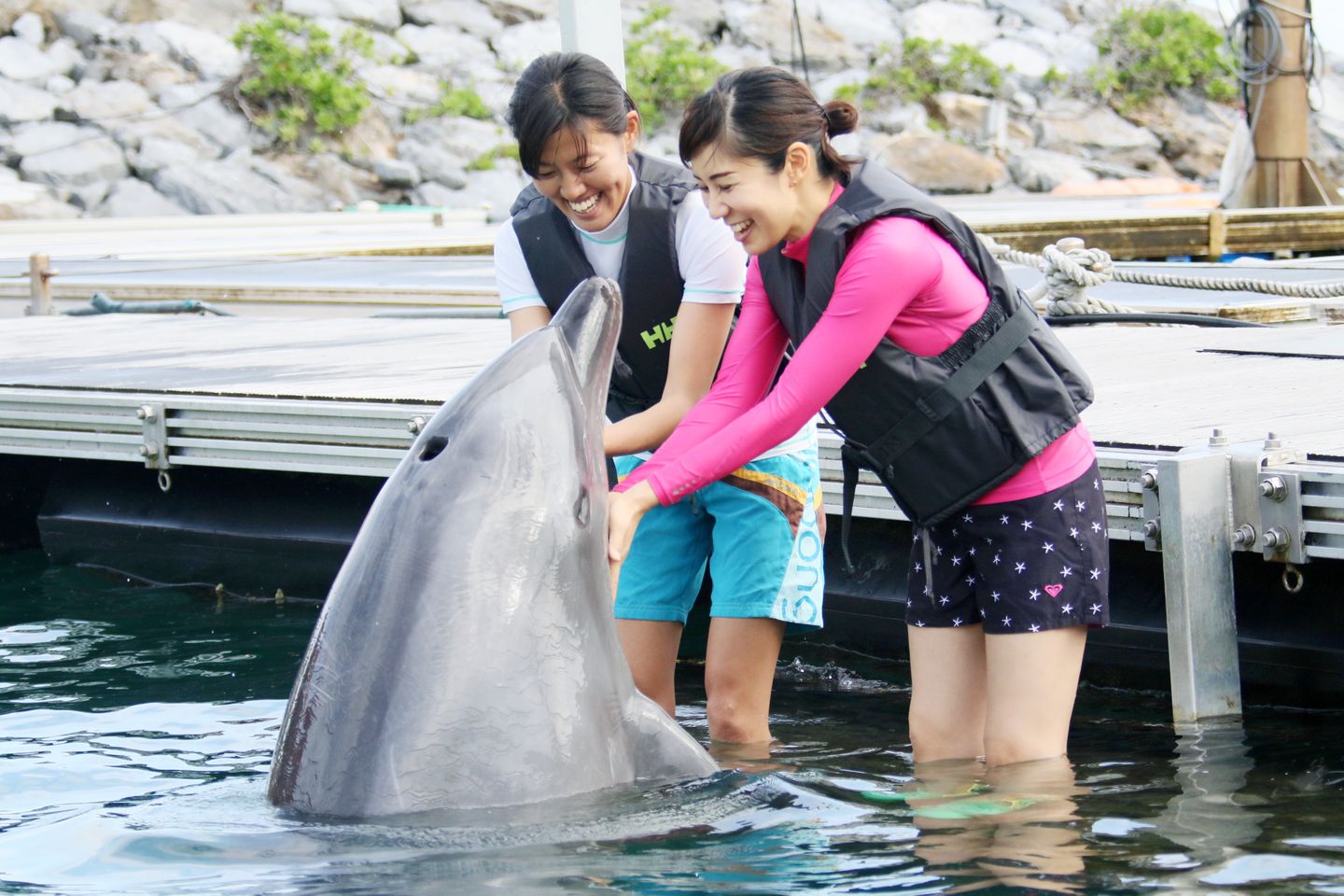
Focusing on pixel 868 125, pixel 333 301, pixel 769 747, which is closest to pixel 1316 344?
pixel 769 747

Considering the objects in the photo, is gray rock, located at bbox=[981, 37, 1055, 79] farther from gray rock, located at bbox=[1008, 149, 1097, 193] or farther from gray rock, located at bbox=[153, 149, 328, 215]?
gray rock, located at bbox=[153, 149, 328, 215]

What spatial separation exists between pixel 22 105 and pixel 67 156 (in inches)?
96.0

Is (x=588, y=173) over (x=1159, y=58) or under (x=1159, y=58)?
under

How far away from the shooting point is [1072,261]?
776 cm

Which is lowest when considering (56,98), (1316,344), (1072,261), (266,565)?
(266,565)

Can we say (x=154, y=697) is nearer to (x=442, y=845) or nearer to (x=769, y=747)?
(x=769, y=747)

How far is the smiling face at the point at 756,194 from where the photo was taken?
3090mm

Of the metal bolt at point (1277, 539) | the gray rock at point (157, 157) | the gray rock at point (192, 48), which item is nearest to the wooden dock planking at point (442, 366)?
the metal bolt at point (1277, 539)

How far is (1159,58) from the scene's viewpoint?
41.4 m

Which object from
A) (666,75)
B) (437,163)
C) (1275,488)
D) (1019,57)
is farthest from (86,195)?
(1275,488)

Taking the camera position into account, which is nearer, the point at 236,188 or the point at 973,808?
the point at 973,808

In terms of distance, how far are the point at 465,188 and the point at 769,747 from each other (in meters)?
30.3

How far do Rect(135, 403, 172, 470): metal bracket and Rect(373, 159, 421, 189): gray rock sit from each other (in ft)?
90.3

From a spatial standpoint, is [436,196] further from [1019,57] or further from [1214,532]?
[1214,532]
